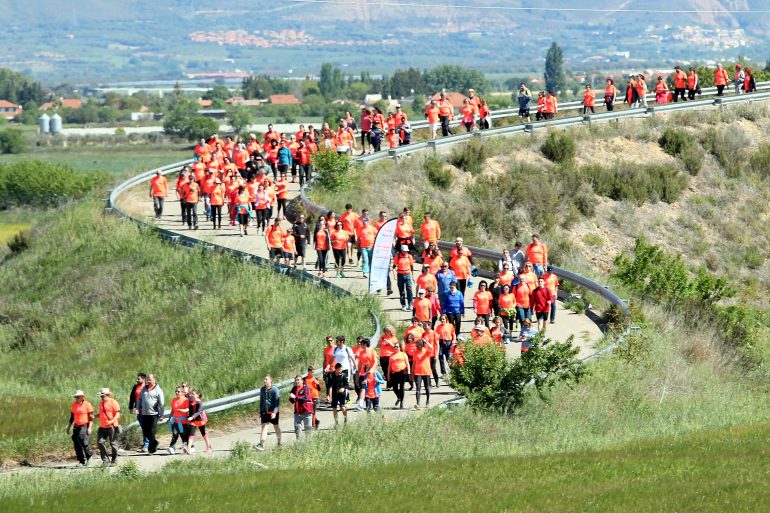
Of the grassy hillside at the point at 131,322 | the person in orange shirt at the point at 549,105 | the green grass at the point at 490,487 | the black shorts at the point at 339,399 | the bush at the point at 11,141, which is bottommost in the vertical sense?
the bush at the point at 11,141

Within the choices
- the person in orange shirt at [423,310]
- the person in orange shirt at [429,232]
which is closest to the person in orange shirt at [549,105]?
the person in orange shirt at [429,232]

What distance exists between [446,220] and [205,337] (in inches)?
485

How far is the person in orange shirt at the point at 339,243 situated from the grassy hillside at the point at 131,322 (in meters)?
1.10

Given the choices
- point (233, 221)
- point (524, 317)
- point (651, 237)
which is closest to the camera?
point (524, 317)

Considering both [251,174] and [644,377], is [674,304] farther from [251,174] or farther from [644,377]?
[251,174]

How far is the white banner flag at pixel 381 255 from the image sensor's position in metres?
28.7

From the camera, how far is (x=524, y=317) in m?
26.8

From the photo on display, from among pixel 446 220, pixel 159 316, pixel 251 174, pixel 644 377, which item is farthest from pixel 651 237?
pixel 644 377

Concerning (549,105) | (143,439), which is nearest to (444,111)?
(549,105)

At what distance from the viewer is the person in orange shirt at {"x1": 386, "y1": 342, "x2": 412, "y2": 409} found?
2267 cm

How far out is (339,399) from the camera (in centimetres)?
2238

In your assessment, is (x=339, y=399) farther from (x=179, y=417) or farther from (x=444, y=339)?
(x=444, y=339)

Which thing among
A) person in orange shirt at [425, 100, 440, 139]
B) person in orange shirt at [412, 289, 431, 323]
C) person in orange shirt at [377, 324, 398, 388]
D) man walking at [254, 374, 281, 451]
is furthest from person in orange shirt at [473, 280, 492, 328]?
person in orange shirt at [425, 100, 440, 139]

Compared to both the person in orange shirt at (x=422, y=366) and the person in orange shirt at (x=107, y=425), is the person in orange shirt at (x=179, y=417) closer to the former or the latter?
the person in orange shirt at (x=107, y=425)
